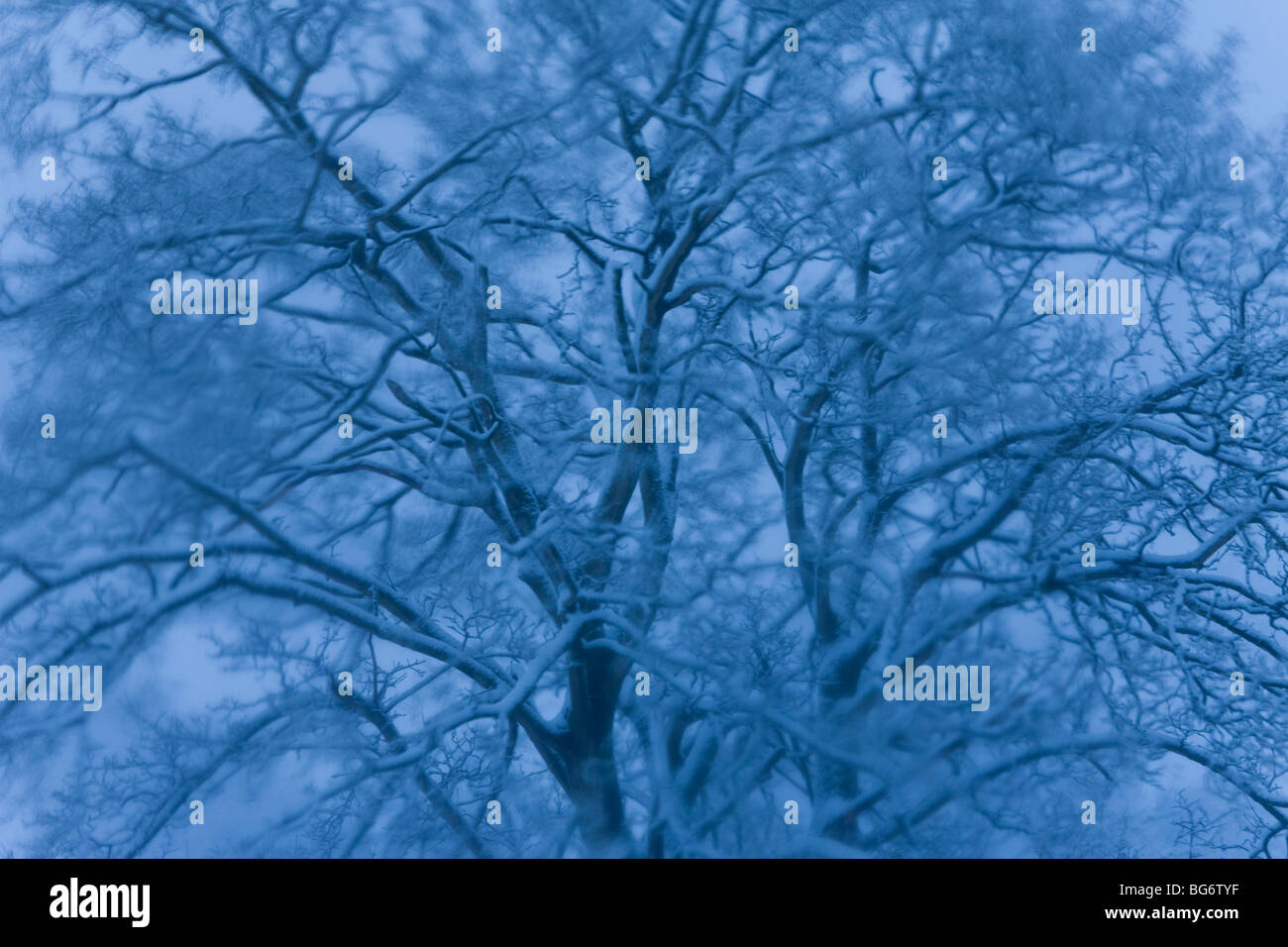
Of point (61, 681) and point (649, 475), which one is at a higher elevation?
point (649, 475)

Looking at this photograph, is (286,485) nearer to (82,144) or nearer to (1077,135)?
(82,144)

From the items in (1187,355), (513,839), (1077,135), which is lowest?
(513,839)

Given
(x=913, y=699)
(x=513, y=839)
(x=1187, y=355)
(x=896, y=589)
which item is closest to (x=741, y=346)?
(x=896, y=589)

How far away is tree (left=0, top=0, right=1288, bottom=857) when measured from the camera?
3.48 metres

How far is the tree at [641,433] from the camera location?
3.48m

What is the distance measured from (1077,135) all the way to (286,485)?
2.68m

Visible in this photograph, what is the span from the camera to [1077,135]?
3.70m

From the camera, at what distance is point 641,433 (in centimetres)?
362

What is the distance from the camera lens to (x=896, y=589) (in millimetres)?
3539
